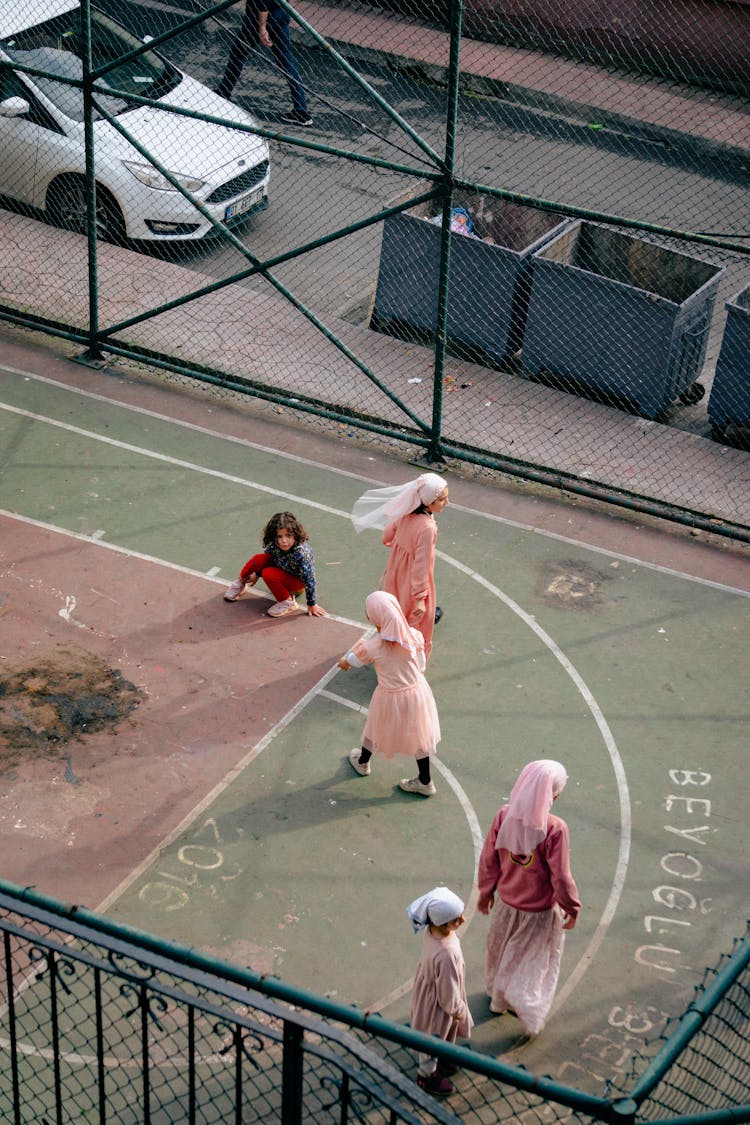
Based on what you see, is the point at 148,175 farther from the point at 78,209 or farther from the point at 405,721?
the point at 405,721

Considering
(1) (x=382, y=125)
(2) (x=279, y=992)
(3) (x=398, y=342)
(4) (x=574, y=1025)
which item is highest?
(1) (x=382, y=125)

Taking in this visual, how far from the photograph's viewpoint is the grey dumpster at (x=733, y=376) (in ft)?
42.3

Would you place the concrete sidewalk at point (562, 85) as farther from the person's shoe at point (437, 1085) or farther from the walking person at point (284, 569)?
the person's shoe at point (437, 1085)

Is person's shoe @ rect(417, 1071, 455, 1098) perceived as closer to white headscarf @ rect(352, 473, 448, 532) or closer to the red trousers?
white headscarf @ rect(352, 473, 448, 532)

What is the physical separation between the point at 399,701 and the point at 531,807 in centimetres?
180

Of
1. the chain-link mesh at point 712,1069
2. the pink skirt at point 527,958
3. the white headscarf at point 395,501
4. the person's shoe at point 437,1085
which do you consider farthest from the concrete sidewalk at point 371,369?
the person's shoe at point 437,1085

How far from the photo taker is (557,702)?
10.1m

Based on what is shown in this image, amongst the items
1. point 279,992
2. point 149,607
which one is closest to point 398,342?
point 149,607

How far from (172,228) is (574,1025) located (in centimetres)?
962

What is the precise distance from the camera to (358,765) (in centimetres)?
940

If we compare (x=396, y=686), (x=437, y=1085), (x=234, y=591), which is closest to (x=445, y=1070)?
(x=437, y=1085)

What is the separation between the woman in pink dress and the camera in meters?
7.27

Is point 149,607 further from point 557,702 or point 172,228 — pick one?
point 172,228

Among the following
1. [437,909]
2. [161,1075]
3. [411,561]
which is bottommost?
[161,1075]
